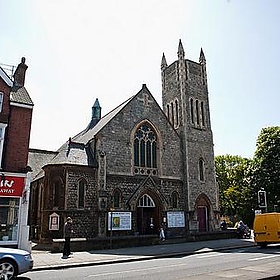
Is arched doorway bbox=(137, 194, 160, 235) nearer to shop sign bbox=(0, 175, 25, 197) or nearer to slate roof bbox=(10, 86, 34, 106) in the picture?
shop sign bbox=(0, 175, 25, 197)

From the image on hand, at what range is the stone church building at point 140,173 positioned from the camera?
24.7 metres

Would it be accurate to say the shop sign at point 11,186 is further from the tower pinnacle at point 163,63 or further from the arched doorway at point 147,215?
the tower pinnacle at point 163,63

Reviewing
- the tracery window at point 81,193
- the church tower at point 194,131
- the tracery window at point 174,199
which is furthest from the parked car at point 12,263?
the church tower at point 194,131

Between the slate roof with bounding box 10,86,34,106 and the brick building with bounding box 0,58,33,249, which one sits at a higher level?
the slate roof with bounding box 10,86,34,106

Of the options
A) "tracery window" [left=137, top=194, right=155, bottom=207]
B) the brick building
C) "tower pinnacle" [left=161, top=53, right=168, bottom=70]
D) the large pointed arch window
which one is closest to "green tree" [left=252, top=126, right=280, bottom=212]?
"tower pinnacle" [left=161, top=53, right=168, bottom=70]

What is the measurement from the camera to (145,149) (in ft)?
96.9

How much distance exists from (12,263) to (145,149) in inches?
809

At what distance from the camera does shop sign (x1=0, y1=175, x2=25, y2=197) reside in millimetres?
17109

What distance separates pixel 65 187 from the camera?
79.6ft

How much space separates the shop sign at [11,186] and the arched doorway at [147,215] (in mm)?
11789

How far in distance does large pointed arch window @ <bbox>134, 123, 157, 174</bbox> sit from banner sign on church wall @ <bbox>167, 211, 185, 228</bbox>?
13.6 feet

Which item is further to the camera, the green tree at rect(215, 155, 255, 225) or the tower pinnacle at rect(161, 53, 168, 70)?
the green tree at rect(215, 155, 255, 225)

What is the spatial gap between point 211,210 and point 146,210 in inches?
302

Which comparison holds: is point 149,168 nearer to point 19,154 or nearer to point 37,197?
point 37,197
